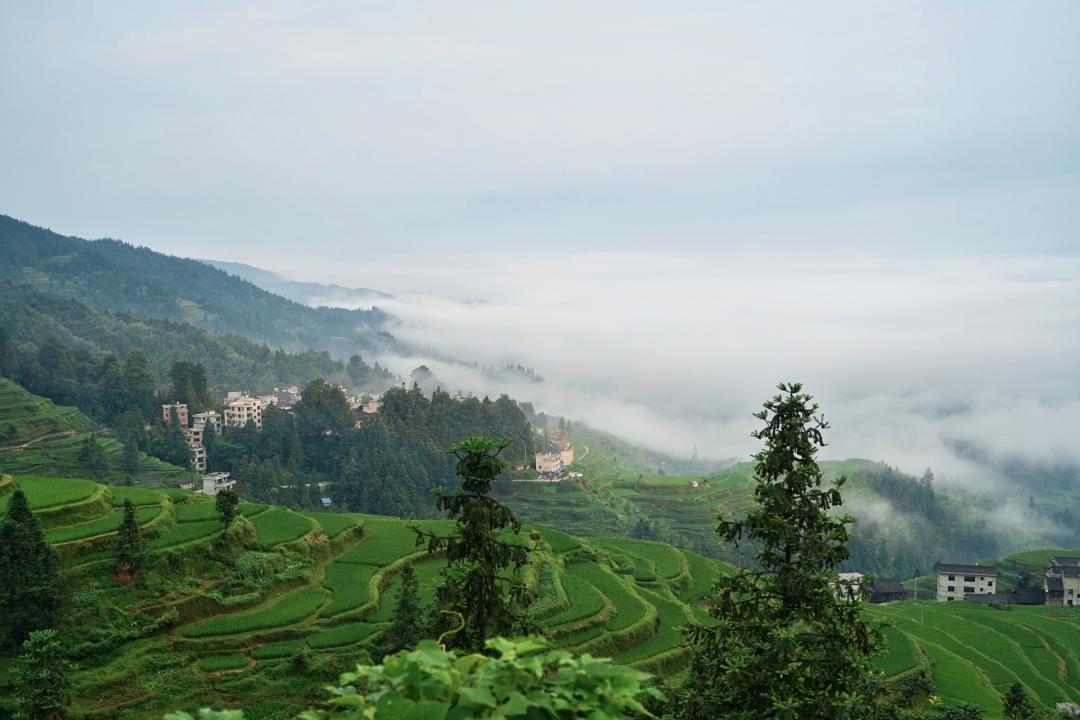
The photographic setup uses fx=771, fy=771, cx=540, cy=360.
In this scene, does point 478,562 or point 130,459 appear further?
point 130,459

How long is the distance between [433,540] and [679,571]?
113 ft

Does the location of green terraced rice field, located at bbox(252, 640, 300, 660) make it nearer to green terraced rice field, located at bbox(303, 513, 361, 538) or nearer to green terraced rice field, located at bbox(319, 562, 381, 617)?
green terraced rice field, located at bbox(319, 562, 381, 617)

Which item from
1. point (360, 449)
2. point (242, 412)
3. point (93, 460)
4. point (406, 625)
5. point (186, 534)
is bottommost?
point (406, 625)

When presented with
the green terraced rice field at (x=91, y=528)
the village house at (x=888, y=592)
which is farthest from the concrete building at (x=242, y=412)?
the village house at (x=888, y=592)

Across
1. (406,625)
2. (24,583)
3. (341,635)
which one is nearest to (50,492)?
(24,583)

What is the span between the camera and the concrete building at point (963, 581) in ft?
209

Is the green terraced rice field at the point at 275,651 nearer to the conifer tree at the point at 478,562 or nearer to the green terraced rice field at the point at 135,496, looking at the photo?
the green terraced rice field at the point at 135,496

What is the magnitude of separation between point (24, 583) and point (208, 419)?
63826 mm

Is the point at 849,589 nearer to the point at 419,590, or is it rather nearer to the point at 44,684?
the point at 44,684

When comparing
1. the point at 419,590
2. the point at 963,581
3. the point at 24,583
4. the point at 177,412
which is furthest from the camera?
the point at 177,412

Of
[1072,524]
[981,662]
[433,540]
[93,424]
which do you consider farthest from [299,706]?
[1072,524]

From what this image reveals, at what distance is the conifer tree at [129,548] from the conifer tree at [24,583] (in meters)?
3.49

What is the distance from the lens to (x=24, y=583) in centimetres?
2055

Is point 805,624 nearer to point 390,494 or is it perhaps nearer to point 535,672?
point 535,672
